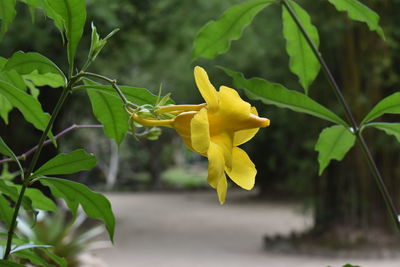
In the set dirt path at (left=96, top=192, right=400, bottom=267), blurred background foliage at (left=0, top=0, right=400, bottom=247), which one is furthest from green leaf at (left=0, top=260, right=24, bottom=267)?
dirt path at (left=96, top=192, right=400, bottom=267)

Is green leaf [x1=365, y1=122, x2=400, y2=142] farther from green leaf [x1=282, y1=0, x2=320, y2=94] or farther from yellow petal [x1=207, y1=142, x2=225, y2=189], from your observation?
yellow petal [x1=207, y1=142, x2=225, y2=189]

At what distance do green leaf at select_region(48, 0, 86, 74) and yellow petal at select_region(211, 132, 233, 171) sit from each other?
0.46 ft

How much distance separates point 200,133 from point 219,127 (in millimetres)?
28

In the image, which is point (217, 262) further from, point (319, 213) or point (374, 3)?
point (374, 3)

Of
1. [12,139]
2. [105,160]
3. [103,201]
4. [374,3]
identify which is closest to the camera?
[103,201]

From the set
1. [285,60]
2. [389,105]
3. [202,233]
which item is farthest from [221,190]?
[202,233]

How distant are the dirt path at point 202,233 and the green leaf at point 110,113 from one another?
494 centimetres

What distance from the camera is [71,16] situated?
1.33 feet

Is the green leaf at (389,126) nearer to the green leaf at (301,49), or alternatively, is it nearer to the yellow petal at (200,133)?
the green leaf at (301,49)

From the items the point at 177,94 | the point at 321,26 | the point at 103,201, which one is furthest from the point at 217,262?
the point at 103,201

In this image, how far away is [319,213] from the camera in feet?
20.7

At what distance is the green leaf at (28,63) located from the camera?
401 millimetres

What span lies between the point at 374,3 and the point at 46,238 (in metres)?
3.78

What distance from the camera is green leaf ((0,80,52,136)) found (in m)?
0.42
